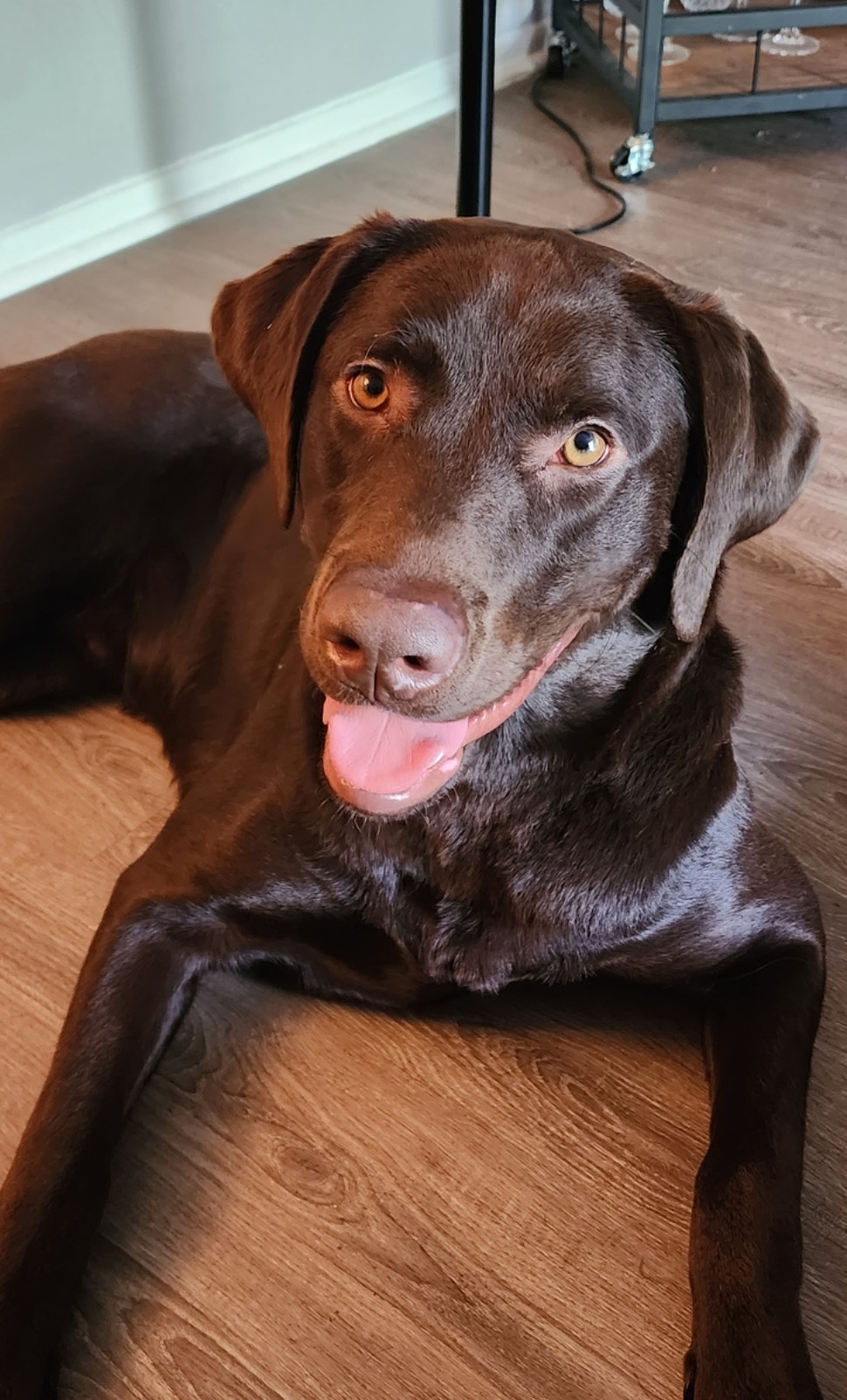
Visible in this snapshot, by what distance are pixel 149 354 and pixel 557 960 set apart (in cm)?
110

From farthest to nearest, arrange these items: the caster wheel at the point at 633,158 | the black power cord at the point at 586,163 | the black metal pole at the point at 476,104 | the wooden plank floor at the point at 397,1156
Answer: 1. the caster wheel at the point at 633,158
2. the black power cord at the point at 586,163
3. the black metal pole at the point at 476,104
4. the wooden plank floor at the point at 397,1156

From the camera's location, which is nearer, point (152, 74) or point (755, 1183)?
point (755, 1183)

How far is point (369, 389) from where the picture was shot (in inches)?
45.1

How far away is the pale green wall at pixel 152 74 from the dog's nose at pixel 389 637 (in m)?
2.40

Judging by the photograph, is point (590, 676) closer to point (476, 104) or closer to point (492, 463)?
point (492, 463)

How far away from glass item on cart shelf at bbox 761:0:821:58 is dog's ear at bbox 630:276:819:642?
3.22 metres

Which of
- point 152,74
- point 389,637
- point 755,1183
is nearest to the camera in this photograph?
point 389,637

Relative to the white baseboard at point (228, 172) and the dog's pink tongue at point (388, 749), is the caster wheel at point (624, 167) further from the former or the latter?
the dog's pink tongue at point (388, 749)

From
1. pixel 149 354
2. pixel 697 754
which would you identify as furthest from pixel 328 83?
pixel 697 754

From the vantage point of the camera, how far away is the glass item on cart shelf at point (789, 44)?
3.85 meters

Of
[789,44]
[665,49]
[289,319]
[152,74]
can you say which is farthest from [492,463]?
[789,44]

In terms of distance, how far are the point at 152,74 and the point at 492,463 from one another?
2522 millimetres

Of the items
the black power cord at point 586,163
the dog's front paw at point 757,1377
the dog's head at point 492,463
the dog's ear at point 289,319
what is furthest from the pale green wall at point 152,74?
the dog's front paw at point 757,1377

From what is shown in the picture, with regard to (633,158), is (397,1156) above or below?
below
